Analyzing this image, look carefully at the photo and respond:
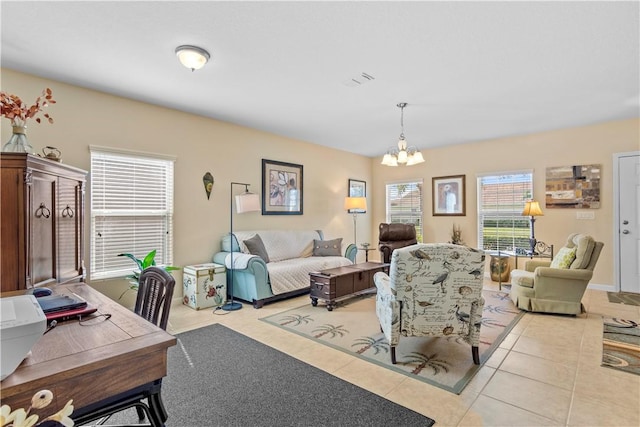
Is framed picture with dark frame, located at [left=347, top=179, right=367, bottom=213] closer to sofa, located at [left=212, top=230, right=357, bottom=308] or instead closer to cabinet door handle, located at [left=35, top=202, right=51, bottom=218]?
sofa, located at [left=212, top=230, right=357, bottom=308]

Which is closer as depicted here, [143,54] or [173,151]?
[143,54]

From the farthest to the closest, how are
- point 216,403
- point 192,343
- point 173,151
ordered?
point 173,151, point 192,343, point 216,403

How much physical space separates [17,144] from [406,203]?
6362 millimetres

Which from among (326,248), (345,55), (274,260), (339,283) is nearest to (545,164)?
(326,248)

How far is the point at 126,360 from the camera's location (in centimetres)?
104

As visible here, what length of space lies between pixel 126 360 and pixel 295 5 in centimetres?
221

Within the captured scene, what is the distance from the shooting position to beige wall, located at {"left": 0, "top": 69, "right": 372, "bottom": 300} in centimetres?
337

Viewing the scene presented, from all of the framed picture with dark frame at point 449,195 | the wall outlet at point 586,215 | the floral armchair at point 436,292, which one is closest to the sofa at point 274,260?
the floral armchair at point 436,292

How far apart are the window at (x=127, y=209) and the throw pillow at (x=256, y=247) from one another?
1018 mm

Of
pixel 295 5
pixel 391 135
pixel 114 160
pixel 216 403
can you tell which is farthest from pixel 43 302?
pixel 391 135

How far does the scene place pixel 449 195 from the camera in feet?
21.2

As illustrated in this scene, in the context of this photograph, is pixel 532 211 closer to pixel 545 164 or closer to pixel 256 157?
pixel 545 164

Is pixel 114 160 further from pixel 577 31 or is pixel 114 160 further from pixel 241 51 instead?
pixel 577 31

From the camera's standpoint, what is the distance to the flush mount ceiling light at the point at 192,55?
2633 millimetres
